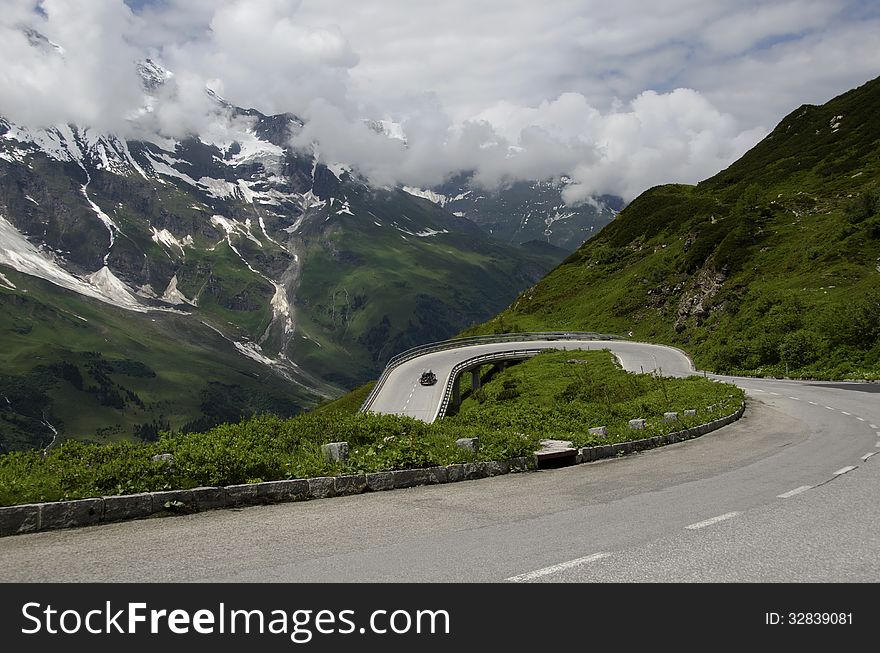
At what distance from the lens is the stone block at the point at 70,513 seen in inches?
372

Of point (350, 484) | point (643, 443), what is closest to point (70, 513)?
point (350, 484)

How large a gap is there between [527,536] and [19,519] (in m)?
6.91

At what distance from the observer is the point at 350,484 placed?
13.1 meters

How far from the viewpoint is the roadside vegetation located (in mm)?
10836

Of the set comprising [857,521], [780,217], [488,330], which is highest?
[780,217]

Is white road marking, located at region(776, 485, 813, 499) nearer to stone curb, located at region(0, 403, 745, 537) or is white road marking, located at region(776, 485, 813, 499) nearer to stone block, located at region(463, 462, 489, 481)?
stone curb, located at region(0, 403, 745, 537)

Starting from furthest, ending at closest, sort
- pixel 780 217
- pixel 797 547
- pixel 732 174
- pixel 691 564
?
1. pixel 732 174
2. pixel 780 217
3. pixel 797 547
4. pixel 691 564

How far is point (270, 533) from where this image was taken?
9.36 m

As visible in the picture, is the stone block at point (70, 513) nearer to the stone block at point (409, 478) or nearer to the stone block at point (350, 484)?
the stone block at point (350, 484)

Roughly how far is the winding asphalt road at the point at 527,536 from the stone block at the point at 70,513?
0.30 meters

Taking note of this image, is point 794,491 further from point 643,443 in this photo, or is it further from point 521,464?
point 643,443
